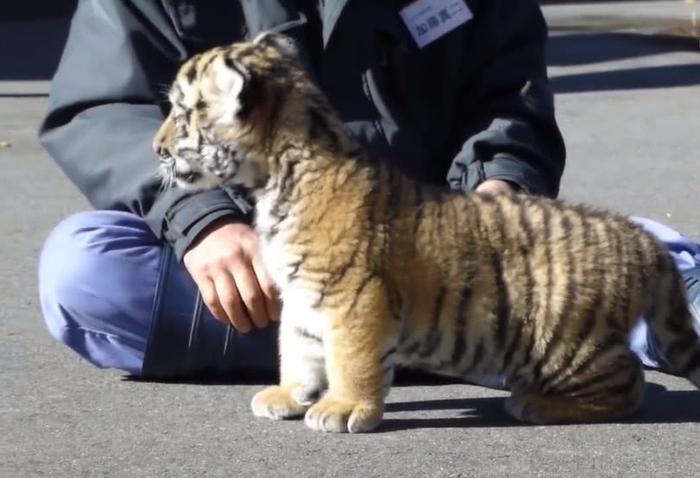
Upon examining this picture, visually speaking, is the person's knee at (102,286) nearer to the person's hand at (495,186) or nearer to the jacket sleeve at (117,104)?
the jacket sleeve at (117,104)

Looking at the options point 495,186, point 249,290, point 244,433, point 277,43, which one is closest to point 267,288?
point 249,290

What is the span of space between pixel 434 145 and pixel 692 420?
135cm

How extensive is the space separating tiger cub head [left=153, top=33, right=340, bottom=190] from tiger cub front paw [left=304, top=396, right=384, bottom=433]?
0.62 m

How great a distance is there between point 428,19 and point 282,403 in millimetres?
1418

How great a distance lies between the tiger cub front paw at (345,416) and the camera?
4145 mm

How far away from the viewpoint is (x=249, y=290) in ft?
14.6

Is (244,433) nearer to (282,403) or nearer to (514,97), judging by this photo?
(282,403)

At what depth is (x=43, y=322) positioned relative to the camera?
581cm

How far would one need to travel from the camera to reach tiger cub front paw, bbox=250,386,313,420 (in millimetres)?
4379

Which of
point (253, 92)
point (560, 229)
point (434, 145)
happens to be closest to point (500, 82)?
point (434, 145)

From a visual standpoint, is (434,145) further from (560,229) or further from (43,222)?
(43,222)

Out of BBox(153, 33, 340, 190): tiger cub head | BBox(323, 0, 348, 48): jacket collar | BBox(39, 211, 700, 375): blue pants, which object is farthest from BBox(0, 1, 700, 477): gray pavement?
BBox(323, 0, 348, 48): jacket collar

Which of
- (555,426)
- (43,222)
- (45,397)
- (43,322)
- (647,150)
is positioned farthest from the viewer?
(647,150)

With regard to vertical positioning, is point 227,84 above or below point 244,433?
above
